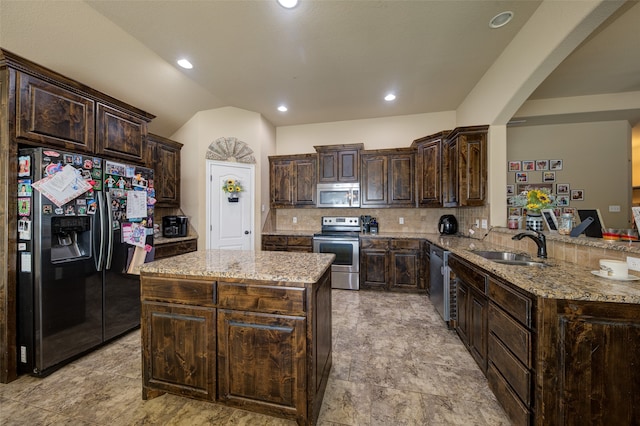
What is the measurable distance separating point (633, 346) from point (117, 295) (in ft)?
12.2

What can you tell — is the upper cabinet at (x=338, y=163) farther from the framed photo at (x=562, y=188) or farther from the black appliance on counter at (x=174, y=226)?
the framed photo at (x=562, y=188)

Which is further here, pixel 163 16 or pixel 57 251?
pixel 163 16

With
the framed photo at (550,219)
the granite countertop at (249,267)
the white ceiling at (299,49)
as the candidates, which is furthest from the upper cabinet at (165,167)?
the framed photo at (550,219)

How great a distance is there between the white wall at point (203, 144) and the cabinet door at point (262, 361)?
108 inches

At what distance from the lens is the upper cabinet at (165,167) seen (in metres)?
3.51

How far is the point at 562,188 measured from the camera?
4.10m

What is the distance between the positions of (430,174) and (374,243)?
1.39 m

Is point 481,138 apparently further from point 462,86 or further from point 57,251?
point 57,251

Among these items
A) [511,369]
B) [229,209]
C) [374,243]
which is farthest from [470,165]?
[229,209]

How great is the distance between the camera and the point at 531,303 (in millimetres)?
1253

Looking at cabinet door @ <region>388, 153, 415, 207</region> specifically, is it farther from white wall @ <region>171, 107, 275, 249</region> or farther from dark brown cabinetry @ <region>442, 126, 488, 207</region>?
white wall @ <region>171, 107, 275, 249</region>

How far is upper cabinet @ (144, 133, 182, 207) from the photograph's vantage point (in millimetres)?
3510

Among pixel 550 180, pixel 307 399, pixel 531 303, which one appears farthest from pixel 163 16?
pixel 550 180

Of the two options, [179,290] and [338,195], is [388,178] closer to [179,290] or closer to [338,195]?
[338,195]
